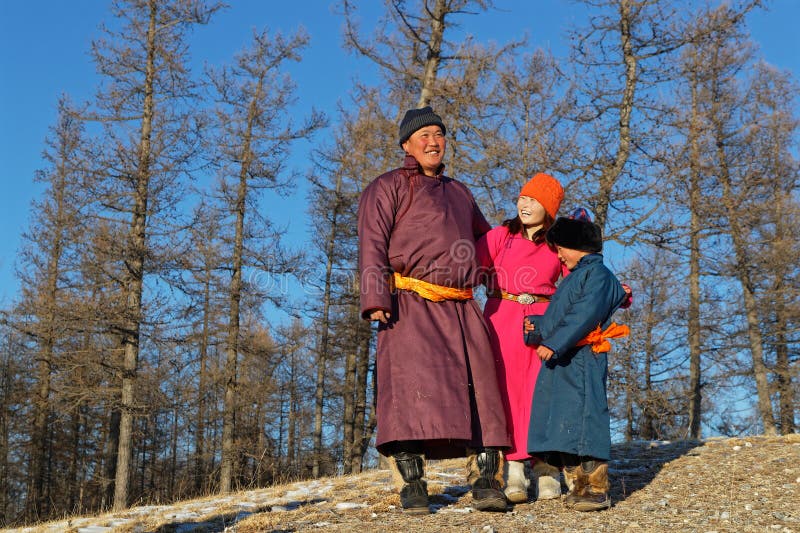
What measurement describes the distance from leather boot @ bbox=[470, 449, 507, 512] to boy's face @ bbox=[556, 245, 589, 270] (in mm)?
1366

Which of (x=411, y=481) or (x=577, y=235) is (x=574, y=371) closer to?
(x=577, y=235)

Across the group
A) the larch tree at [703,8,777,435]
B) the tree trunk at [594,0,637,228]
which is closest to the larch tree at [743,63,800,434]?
the larch tree at [703,8,777,435]

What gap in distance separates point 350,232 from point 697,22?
35.5 ft

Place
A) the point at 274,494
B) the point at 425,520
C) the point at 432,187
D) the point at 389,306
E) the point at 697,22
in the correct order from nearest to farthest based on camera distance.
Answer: the point at 425,520, the point at 389,306, the point at 432,187, the point at 274,494, the point at 697,22

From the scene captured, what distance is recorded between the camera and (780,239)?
59.9ft

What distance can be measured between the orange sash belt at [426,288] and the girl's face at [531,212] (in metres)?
0.82

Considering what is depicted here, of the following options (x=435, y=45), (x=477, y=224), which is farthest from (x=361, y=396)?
(x=477, y=224)

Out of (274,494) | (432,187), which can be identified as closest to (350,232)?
(274,494)

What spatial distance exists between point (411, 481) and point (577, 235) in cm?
196

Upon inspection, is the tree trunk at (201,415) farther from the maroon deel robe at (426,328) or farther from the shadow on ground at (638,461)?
the maroon deel robe at (426,328)

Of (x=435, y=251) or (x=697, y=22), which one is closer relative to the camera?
(x=435, y=251)

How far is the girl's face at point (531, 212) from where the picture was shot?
5.64 meters

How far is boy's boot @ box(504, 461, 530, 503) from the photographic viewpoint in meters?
5.11

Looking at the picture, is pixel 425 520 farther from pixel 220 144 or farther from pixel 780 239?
pixel 780 239
